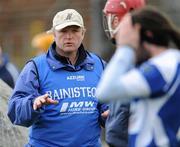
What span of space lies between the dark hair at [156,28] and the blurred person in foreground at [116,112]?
1280 millimetres

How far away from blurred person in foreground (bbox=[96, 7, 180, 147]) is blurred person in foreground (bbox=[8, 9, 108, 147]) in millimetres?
1828

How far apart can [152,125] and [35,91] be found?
6.69 feet

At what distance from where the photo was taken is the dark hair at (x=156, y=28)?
18.6 ft

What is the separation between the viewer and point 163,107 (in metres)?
5.69

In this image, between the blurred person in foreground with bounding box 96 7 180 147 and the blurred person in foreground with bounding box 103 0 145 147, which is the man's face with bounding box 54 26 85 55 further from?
the blurred person in foreground with bounding box 96 7 180 147

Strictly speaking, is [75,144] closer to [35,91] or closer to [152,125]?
[35,91]

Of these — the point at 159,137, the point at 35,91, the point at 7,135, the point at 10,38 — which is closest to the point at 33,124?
the point at 35,91

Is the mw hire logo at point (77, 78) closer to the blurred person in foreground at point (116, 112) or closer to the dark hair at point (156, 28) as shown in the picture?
the blurred person in foreground at point (116, 112)

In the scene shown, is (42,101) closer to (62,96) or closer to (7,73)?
(62,96)

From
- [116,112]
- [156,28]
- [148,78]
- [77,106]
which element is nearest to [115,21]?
Result: [116,112]

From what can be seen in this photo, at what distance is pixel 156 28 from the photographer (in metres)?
5.67

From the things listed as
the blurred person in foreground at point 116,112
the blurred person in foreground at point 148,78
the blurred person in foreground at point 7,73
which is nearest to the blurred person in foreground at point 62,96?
the blurred person in foreground at point 116,112

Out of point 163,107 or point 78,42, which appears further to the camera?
point 78,42

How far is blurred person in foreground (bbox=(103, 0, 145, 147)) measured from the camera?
7023mm
